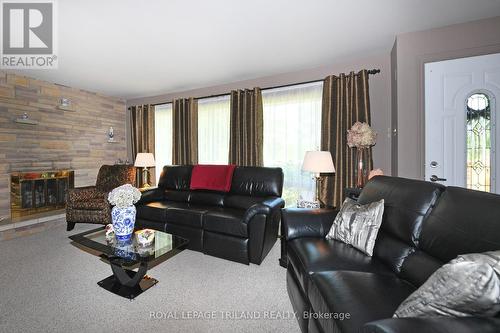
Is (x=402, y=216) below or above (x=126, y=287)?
above

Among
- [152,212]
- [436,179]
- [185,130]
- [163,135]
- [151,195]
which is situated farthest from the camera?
[163,135]

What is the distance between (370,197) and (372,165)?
1277 mm

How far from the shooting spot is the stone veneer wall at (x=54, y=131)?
3.51m

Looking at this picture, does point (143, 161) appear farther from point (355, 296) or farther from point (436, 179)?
point (436, 179)

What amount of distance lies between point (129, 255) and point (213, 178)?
1748 millimetres

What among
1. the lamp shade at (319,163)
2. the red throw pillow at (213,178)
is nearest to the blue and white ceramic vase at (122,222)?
the red throw pillow at (213,178)

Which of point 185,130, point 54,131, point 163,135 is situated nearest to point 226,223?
point 185,130

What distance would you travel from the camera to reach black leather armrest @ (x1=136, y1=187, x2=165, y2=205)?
3268 millimetres

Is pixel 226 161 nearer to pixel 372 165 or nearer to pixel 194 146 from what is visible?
pixel 194 146

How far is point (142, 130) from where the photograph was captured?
4.89 meters

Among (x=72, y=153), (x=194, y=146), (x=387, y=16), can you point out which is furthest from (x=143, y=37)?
(x=72, y=153)

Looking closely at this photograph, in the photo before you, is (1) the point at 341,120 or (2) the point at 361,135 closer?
(2) the point at 361,135

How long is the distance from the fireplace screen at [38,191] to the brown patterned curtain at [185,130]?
1.89 m

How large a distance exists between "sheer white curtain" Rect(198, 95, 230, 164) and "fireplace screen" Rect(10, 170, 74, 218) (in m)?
2.31
